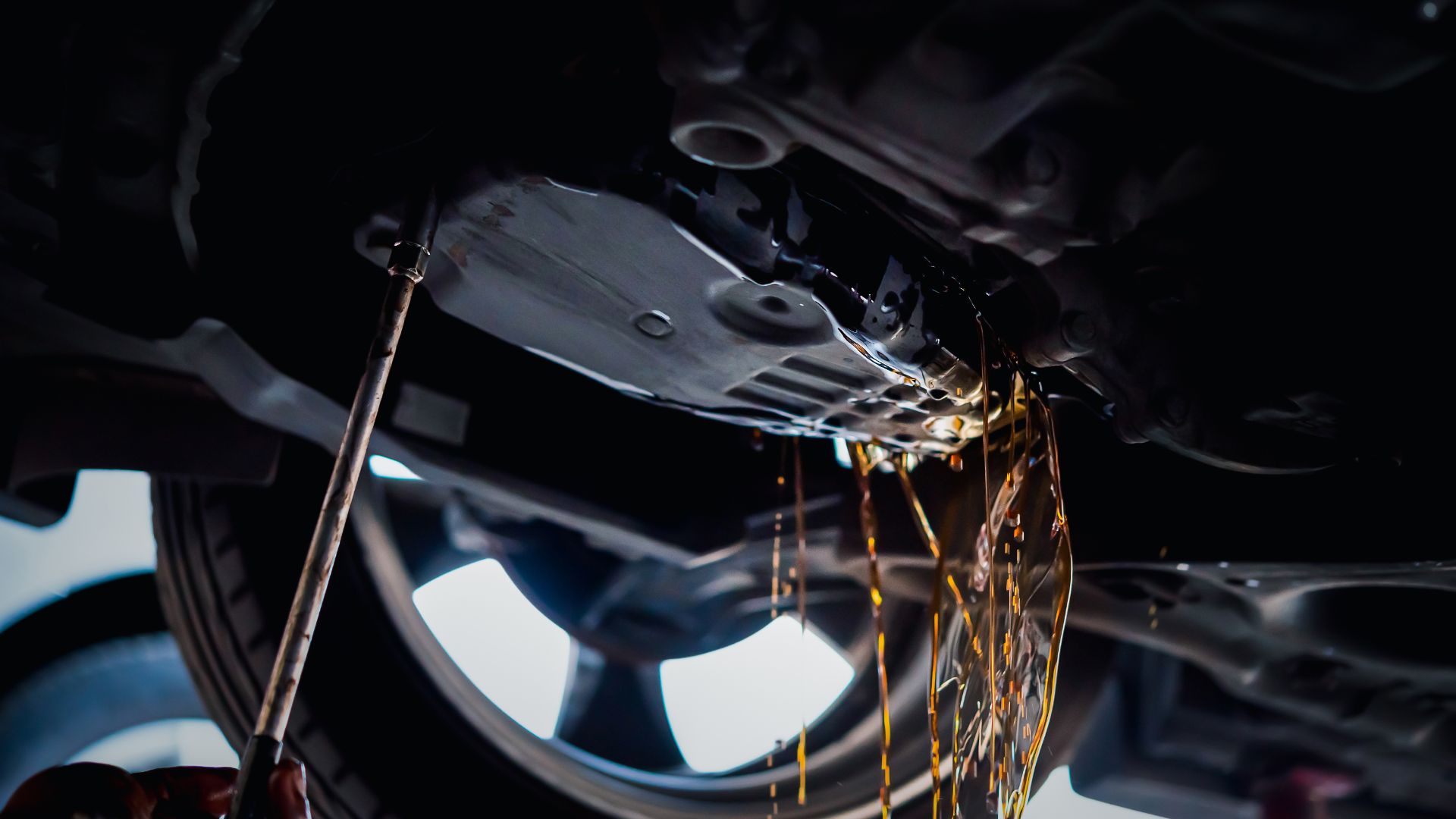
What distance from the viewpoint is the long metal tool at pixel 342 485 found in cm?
66

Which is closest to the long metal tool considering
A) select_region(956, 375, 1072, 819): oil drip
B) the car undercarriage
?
the car undercarriage

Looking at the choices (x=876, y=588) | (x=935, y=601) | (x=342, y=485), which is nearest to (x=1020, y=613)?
(x=935, y=601)

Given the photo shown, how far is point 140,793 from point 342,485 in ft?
0.90

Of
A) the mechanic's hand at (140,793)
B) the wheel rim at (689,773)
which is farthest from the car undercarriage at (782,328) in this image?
the mechanic's hand at (140,793)

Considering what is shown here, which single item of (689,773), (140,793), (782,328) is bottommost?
(140,793)

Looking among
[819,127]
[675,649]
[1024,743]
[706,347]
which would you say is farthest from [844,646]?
[819,127]

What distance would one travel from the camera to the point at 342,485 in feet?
2.32

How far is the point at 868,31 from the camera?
0.50m

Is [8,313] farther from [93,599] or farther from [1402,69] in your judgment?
[1402,69]

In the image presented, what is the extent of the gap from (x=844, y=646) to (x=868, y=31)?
3.89 ft

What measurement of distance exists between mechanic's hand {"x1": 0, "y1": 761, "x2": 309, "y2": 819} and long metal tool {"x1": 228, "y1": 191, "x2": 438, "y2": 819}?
0.04 metres

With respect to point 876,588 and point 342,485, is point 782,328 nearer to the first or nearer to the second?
point 342,485

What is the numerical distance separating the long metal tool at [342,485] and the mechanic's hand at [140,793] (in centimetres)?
4

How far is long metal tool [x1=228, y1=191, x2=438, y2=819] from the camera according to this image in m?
0.66
